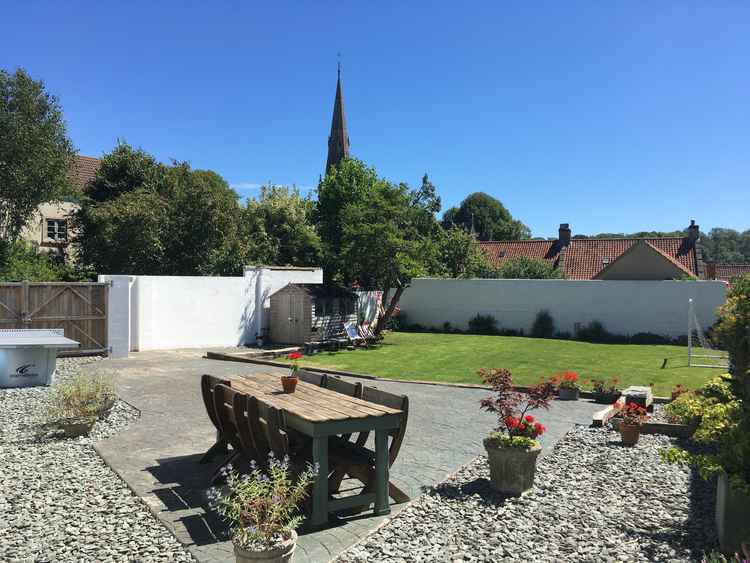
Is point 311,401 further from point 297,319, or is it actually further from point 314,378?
point 297,319

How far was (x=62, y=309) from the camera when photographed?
15.6 metres

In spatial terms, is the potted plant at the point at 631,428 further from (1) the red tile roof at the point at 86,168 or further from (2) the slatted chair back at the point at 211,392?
(1) the red tile roof at the point at 86,168

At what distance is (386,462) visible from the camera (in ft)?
18.1

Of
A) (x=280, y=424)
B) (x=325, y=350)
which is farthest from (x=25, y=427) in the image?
(x=325, y=350)

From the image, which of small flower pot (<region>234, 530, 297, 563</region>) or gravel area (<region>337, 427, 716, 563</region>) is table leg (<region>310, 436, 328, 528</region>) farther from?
small flower pot (<region>234, 530, 297, 563</region>)

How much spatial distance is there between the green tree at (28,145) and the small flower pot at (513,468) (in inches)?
893

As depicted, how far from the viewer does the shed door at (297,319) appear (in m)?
20.3

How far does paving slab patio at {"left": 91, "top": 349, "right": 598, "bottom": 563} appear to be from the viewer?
5.00 meters

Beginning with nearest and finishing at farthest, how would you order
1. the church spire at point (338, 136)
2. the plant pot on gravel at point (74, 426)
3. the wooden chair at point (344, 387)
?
the wooden chair at point (344, 387) < the plant pot on gravel at point (74, 426) < the church spire at point (338, 136)

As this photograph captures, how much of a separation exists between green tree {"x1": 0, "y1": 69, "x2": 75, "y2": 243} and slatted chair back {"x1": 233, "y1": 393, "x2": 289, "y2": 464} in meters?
21.1

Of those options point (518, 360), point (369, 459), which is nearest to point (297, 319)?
point (518, 360)

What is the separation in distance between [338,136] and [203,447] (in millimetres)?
59628

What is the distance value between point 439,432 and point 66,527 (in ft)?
17.2

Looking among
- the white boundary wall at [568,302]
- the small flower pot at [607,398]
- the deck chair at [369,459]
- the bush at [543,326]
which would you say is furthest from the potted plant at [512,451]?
the bush at [543,326]
